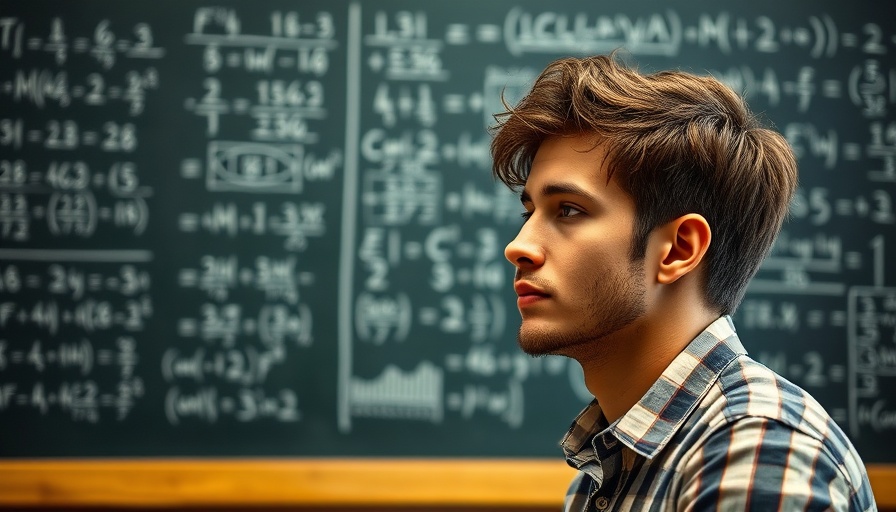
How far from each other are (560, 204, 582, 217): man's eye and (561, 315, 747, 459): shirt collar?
23 centimetres

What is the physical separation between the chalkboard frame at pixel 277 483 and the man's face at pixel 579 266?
1.21 metres

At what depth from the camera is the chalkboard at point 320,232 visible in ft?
7.78

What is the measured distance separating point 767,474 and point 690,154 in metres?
0.48

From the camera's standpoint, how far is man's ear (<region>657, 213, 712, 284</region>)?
4.00ft

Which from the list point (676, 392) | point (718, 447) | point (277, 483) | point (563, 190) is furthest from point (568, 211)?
point (277, 483)

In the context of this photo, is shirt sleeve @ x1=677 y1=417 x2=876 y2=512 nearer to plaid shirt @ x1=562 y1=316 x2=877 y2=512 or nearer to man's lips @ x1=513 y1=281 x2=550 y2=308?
plaid shirt @ x1=562 y1=316 x2=877 y2=512

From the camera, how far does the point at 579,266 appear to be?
3.98ft

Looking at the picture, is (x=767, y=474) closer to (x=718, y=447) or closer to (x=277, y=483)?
(x=718, y=447)

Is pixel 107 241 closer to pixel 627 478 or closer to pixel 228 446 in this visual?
pixel 228 446

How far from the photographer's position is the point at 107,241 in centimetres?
238

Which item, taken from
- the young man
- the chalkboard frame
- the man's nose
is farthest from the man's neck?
the chalkboard frame

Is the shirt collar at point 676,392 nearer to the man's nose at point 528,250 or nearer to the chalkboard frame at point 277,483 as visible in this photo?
the man's nose at point 528,250

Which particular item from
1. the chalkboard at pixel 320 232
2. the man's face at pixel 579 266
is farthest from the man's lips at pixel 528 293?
the chalkboard at pixel 320 232

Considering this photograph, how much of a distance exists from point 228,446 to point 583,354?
1400 mm
